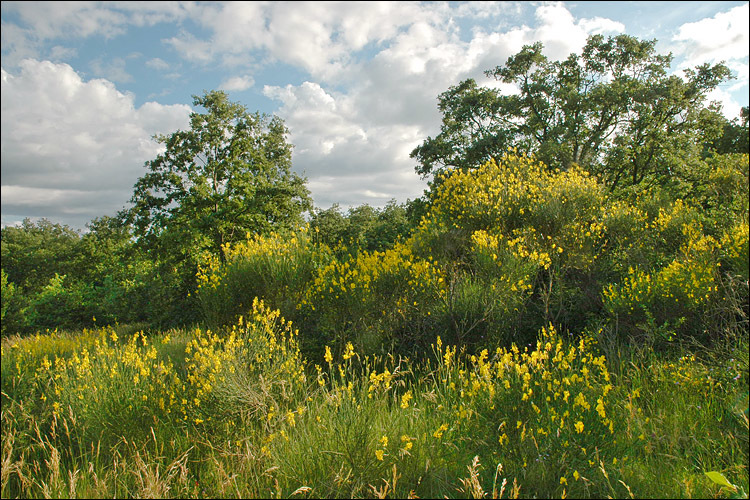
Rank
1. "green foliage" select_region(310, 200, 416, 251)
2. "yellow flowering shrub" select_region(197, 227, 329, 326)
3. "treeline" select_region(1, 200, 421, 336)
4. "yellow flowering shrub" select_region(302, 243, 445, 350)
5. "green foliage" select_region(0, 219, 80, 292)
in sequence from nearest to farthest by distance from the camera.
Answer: "yellow flowering shrub" select_region(302, 243, 445, 350)
"yellow flowering shrub" select_region(197, 227, 329, 326)
"treeline" select_region(1, 200, 421, 336)
"green foliage" select_region(310, 200, 416, 251)
"green foliage" select_region(0, 219, 80, 292)

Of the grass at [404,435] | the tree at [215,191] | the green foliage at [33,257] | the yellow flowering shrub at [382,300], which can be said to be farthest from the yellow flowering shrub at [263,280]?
the green foliage at [33,257]

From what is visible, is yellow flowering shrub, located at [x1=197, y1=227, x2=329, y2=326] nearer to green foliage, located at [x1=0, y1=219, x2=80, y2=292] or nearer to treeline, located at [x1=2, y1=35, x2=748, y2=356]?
treeline, located at [x1=2, y1=35, x2=748, y2=356]

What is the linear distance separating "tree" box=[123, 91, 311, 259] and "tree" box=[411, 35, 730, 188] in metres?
6.82

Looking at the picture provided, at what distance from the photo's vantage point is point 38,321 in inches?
738

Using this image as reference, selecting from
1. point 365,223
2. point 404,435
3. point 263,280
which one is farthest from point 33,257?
point 404,435

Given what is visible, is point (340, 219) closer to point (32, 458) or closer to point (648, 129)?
point (648, 129)

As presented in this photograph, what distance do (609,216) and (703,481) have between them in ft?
20.1

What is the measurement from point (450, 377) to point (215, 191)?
1469cm

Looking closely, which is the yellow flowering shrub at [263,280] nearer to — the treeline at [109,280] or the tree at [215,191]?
the treeline at [109,280]

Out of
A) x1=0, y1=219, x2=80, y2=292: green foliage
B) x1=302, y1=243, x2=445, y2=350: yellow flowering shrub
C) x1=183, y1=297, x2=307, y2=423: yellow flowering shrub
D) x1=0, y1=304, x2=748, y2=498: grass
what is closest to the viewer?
x1=0, y1=304, x2=748, y2=498: grass

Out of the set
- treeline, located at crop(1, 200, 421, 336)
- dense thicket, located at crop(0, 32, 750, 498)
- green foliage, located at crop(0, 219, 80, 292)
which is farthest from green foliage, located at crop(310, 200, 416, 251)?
green foliage, located at crop(0, 219, 80, 292)

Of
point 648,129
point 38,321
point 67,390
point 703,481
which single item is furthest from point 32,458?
point 648,129

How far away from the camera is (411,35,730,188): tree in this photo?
1628cm

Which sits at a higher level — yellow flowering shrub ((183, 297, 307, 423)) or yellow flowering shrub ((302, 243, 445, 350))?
yellow flowering shrub ((302, 243, 445, 350))
